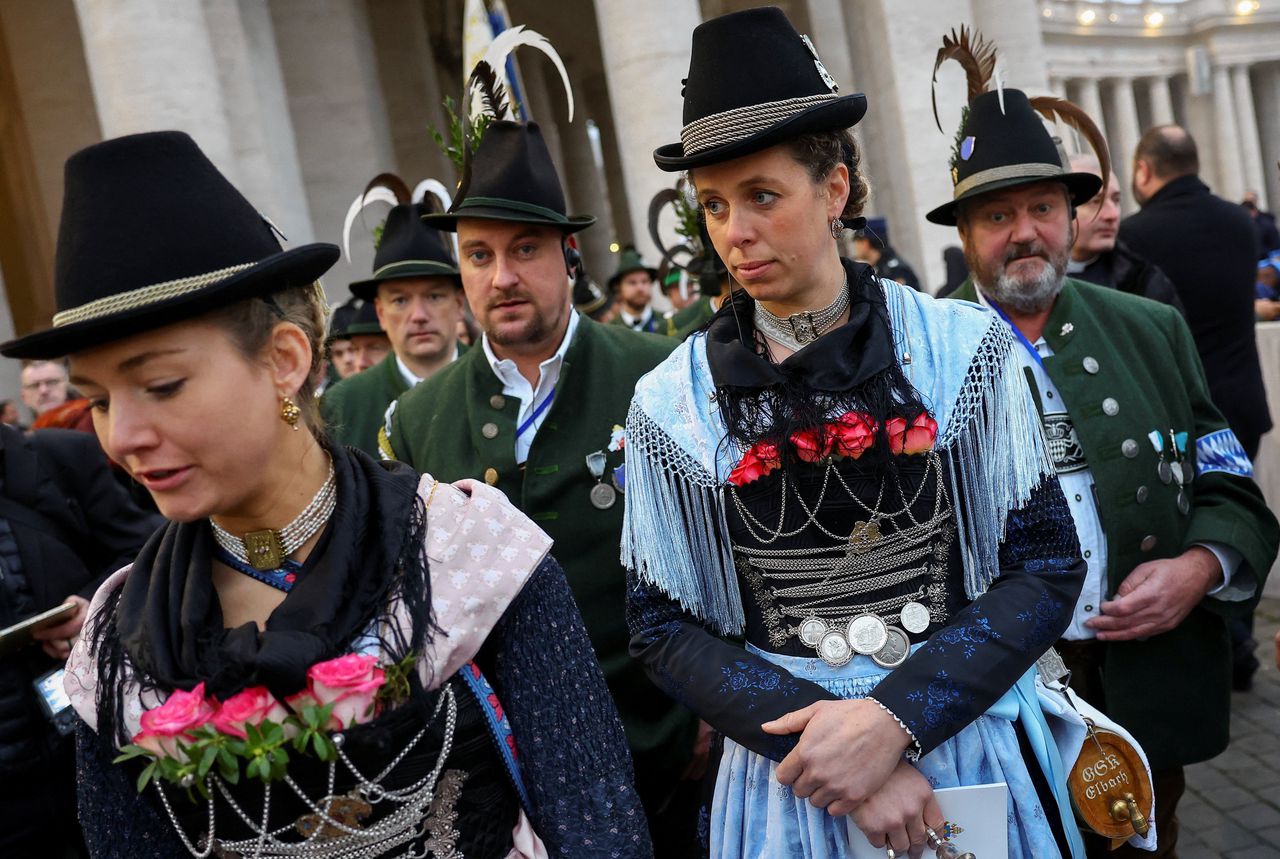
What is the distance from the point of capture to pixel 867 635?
2188 mm

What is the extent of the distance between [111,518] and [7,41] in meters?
15.5

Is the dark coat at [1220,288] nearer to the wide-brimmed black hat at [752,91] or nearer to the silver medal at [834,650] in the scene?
the wide-brimmed black hat at [752,91]

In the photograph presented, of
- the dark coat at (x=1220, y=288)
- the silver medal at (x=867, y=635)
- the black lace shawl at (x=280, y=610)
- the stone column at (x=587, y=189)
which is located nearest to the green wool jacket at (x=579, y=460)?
the silver medal at (x=867, y=635)

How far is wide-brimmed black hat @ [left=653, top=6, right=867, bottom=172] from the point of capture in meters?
2.19

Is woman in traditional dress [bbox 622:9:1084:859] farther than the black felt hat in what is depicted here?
Yes

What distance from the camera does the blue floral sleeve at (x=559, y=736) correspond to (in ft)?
6.37

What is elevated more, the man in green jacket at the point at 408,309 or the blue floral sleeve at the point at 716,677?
the man in green jacket at the point at 408,309

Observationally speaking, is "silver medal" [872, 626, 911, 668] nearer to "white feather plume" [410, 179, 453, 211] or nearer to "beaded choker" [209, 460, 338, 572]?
"beaded choker" [209, 460, 338, 572]

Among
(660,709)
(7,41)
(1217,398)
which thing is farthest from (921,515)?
(7,41)

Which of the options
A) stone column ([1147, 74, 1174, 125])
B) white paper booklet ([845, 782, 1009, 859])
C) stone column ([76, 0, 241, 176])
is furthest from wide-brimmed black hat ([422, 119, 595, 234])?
stone column ([1147, 74, 1174, 125])

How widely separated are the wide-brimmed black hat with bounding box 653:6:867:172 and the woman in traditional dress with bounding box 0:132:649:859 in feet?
2.72

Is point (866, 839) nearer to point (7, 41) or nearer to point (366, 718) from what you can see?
point (366, 718)

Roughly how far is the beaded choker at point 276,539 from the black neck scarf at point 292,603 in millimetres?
30

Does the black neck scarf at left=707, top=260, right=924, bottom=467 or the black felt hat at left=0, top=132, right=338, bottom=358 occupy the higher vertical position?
the black felt hat at left=0, top=132, right=338, bottom=358
